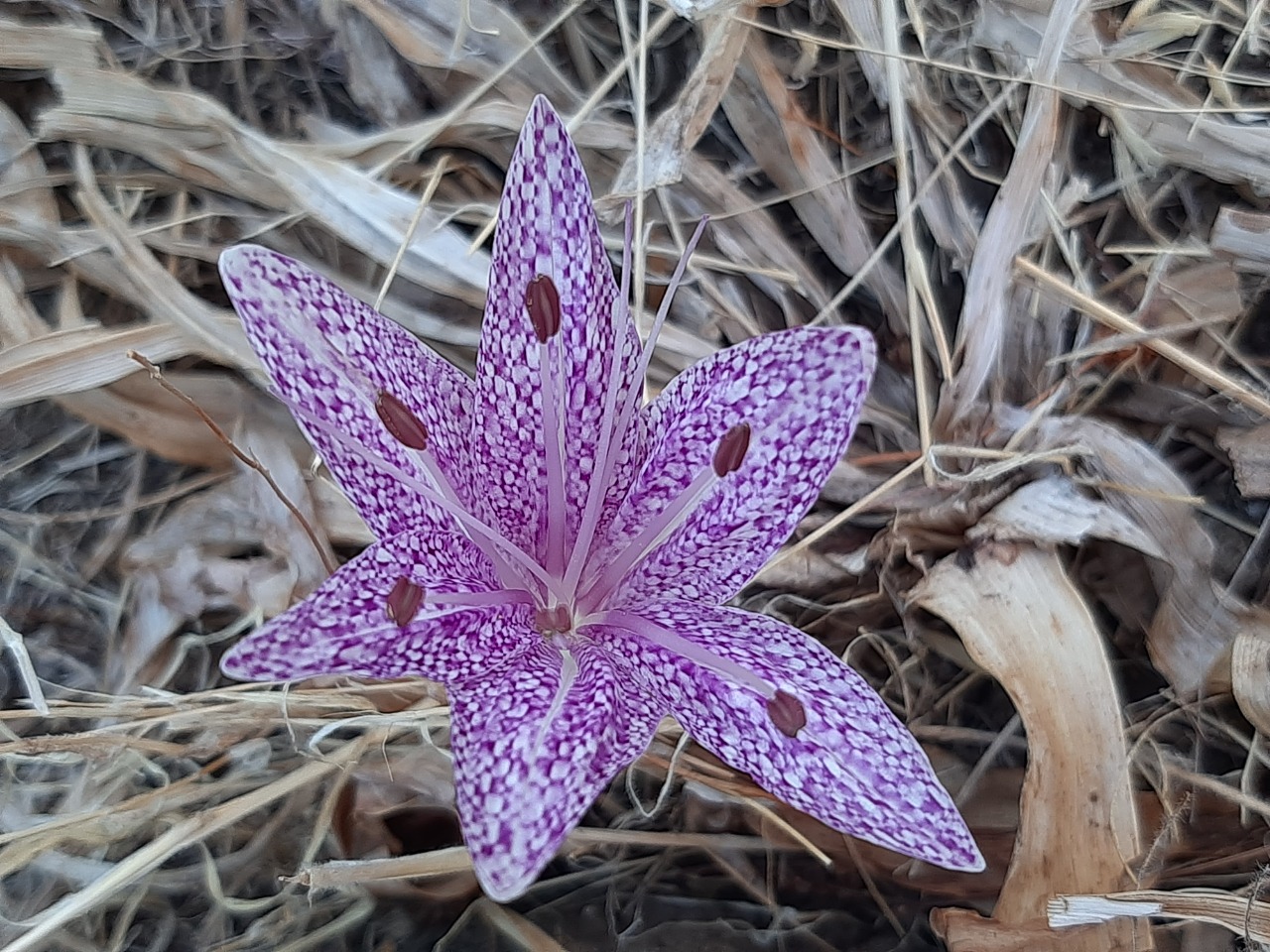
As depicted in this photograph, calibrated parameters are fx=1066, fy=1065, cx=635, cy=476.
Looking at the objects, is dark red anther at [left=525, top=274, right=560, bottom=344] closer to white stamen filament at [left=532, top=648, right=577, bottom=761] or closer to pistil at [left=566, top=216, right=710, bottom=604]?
pistil at [left=566, top=216, right=710, bottom=604]

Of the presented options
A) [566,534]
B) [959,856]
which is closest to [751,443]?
[566,534]

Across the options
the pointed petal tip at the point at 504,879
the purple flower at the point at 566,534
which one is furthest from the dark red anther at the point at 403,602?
the pointed petal tip at the point at 504,879

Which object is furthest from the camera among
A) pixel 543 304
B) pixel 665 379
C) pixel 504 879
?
pixel 665 379

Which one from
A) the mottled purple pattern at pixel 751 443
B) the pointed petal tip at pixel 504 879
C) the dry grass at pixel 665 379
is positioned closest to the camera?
the pointed petal tip at pixel 504 879

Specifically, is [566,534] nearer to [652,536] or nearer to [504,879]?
[652,536]

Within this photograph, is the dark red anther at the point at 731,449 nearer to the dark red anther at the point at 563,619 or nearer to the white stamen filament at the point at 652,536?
the white stamen filament at the point at 652,536

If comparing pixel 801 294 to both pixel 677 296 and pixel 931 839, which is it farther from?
pixel 931 839

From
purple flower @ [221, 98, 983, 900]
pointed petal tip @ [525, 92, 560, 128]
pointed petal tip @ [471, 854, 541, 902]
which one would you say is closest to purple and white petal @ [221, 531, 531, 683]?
purple flower @ [221, 98, 983, 900]
